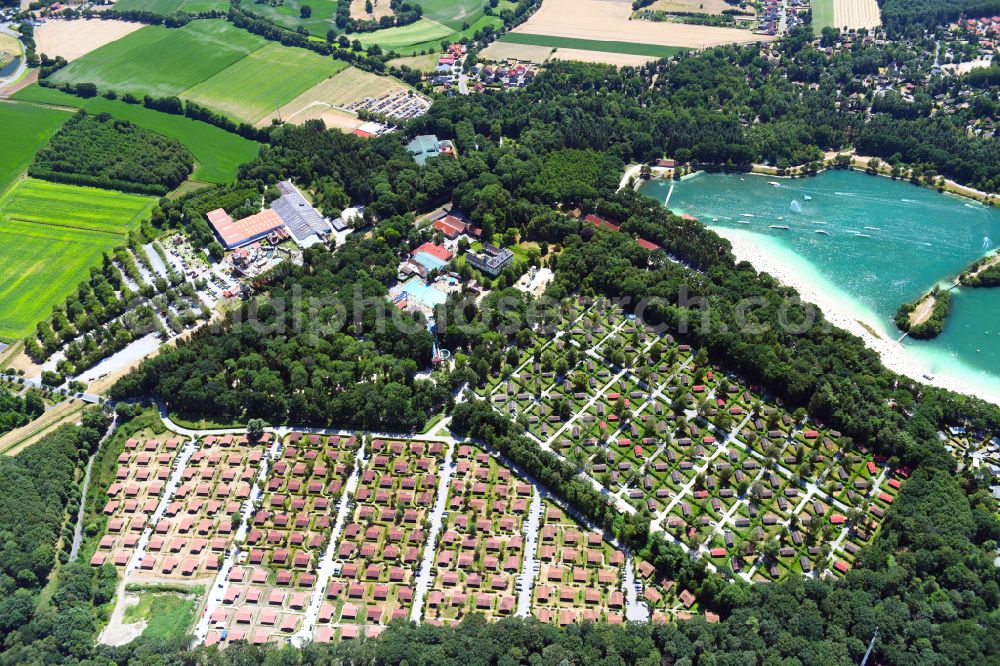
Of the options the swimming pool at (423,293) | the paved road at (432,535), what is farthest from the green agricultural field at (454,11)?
the paved road at (432,535)

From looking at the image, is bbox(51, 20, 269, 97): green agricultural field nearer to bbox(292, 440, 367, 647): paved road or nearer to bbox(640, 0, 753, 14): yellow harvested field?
bbox(640, 0, 753, 14): yellow harvested field

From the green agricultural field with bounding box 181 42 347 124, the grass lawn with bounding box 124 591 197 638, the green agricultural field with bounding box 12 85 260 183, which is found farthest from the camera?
the green agricultural field with bounding box 181 42 347 124

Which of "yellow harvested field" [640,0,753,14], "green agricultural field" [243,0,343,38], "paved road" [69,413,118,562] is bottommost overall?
"paved road" [69,413,118,562]

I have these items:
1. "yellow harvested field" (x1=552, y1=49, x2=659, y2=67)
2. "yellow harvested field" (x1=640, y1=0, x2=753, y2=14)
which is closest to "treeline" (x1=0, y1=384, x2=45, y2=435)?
"yellow harvested field" (x1=552, y1=49, x2=659, y2=67)

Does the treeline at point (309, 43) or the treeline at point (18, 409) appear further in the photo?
the treeline at point (309, 43)

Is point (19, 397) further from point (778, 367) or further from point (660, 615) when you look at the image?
point (778, 367)

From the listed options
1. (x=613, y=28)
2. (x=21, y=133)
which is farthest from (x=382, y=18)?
(x=21, y=133)

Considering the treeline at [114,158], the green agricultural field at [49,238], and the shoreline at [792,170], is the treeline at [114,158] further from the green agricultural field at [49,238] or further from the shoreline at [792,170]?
the shoreline at [792,170]
